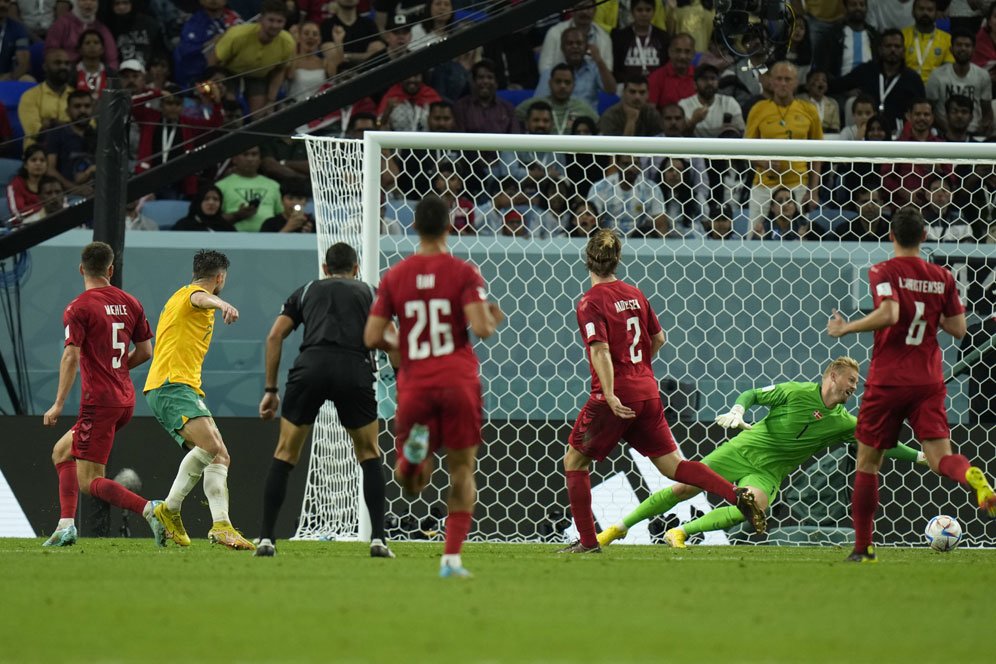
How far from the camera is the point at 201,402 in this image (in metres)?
8.83

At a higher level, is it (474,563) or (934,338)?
(934,338)

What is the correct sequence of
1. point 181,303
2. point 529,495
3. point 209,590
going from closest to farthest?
point 209,590 → point 181,303 → point 529,495

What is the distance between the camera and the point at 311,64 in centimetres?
1431

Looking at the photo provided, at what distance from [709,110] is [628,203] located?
9.14 feet

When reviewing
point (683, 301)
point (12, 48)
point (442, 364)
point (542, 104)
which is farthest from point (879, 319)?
point (12, 48)

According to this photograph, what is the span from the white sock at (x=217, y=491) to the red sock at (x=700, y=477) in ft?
8.90

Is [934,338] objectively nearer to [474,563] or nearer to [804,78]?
[474,563]

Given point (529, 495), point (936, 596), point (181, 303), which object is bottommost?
point (529, 495)

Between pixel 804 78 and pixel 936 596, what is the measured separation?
965 cm

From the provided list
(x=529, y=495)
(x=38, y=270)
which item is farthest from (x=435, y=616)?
(x=38, y=270)

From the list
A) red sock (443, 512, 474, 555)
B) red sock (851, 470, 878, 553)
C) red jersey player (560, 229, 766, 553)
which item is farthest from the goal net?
red sock (443, 512, 474, 555)

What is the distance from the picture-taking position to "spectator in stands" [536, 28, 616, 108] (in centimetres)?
1440

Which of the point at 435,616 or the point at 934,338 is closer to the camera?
the point at 435,616

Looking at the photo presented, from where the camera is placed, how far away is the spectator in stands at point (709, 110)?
13914mm
